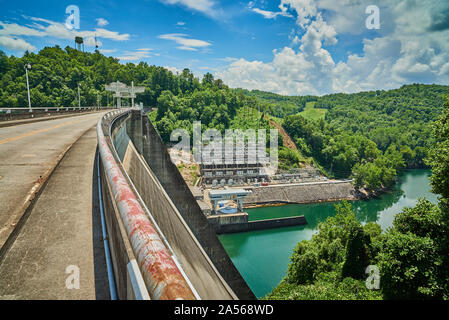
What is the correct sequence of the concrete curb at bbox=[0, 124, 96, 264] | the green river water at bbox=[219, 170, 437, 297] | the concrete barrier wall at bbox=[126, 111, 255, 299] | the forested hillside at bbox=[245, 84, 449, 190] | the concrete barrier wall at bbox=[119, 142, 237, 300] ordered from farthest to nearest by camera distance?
the forested hillside at bbox=[245, 84, 449, 190], the green river water at bbox=[219, 170, 437, 297], the concrete barrier wall at bbox=[126, 111, 255, 299], the concrete barrier wall at bbox=[119, 142, 237, 300], the concrete curb at bbox=[0, 124, 96, 264]

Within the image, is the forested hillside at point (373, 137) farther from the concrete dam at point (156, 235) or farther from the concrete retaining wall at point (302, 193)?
the concrete dam at point (156, 235)

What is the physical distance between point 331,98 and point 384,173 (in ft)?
494

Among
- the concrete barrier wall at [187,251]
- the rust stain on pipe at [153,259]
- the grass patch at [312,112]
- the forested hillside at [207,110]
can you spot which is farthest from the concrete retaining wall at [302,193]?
the grass patch at [312,112]

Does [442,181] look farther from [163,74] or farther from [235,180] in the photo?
[163,74]

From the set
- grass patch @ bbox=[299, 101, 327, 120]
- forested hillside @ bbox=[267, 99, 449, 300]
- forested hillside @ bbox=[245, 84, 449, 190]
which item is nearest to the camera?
forested hillside @ bbox=[267, 99, 449, 300]

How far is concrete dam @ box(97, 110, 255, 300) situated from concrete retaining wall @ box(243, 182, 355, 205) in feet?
93.9

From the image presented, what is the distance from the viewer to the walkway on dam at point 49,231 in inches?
92.4

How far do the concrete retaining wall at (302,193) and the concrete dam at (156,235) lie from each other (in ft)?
93.9

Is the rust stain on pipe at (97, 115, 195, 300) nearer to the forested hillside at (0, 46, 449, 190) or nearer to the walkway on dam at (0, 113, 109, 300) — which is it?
the walkway on dam at (0, 113, 109, 300)

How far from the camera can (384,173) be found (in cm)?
5647

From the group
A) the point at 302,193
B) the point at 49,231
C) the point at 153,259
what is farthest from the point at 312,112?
the point at 153,259

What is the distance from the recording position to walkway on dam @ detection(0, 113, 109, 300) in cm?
235

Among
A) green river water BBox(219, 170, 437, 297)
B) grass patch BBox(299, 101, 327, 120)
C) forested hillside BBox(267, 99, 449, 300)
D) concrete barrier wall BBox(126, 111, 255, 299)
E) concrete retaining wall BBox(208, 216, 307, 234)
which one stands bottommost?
green river water BBox(219, 170, 437, 297)

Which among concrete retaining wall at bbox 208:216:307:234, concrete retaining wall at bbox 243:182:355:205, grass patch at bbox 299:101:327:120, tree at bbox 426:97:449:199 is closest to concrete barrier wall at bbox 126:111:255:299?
tree at bbox 426:97:449:199
